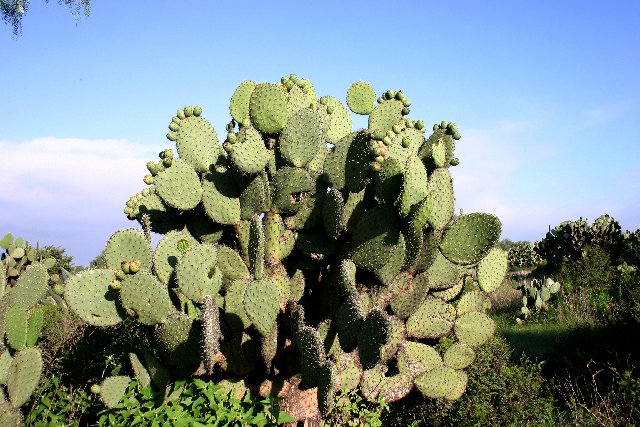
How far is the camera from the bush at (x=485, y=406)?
4176mm

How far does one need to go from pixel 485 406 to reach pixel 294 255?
2.42 meters

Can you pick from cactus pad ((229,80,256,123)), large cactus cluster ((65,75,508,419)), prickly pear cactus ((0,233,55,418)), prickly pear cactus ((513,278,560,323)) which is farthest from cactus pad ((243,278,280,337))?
prickly pear cactus ((513,278,560,323))

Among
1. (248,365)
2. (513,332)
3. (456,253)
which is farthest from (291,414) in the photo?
(513,332)

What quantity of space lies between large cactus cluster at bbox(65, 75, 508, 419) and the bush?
85cm

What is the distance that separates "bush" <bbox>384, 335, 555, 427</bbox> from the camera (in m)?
4.18

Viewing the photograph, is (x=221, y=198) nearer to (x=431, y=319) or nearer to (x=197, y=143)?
(x=197, y=143)

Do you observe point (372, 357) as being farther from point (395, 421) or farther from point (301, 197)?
point (395, 421)

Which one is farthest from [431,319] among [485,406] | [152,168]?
[152,168]

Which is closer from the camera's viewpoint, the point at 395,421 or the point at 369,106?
the point at 369,106

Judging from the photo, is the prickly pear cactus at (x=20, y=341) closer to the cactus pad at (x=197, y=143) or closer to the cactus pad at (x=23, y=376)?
the cactus pad at (x=23, y=376)

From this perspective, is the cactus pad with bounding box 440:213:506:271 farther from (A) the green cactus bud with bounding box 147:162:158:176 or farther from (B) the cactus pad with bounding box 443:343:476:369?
(A) the green cactus bud with bounding box 147:162:158:176

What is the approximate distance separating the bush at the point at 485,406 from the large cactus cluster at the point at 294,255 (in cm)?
85

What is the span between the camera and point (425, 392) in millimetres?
3404

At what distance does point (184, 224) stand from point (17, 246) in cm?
290
